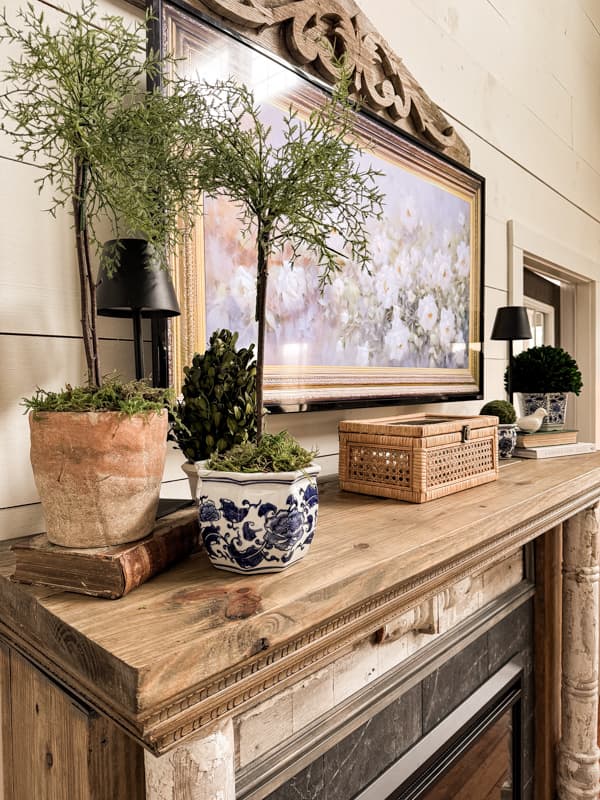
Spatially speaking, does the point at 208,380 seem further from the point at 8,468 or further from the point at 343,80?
the point at 343,80

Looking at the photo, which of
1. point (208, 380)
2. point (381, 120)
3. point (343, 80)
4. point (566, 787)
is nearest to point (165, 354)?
point (208, 380)

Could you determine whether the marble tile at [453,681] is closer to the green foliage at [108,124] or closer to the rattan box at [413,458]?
the rattan box at [413,458]

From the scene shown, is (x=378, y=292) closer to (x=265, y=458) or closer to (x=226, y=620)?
(x=265, y=458)

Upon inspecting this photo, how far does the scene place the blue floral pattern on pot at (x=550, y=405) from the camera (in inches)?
61.0

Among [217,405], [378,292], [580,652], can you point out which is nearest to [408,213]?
[378,292]

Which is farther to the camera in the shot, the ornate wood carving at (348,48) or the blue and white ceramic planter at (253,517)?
the ornate wood carving at (348,48)

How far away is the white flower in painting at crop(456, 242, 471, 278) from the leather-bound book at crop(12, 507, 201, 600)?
1165 millimetres

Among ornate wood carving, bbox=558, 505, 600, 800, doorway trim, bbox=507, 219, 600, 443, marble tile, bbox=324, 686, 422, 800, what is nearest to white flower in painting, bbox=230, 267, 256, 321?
marble tile, bbox=324, 686, 422, 800

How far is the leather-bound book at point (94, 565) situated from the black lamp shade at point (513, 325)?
1271 mm

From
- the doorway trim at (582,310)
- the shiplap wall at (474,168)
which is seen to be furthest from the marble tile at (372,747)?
the doorway trim at (582,310)

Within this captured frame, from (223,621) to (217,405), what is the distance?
1.05ft

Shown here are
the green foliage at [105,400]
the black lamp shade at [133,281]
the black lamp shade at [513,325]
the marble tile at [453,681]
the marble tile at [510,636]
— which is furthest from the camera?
the black lamp shade at [513,325]

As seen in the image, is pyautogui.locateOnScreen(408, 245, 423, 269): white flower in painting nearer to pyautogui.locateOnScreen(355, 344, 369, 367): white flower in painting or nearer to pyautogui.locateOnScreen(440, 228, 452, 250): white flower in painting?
pyautogui.locateOnScreen(440, 228, 452, 250): white flower in painting

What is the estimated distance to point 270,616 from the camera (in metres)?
0.49
